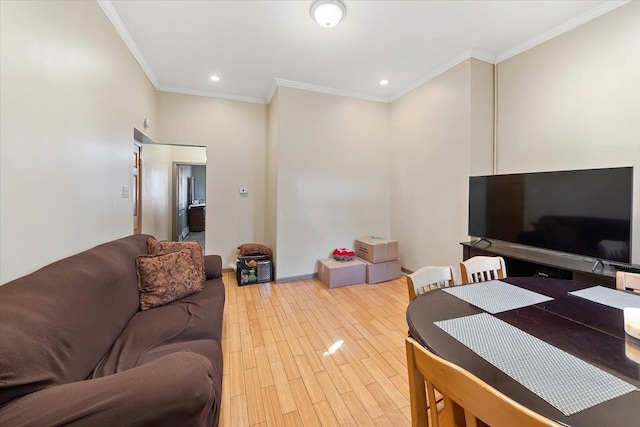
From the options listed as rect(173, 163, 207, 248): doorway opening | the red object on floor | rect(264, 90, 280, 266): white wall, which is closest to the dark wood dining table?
the red object on floor

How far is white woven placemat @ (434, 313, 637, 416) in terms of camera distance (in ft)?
2.14

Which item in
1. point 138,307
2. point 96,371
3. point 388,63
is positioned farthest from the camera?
point 388,63

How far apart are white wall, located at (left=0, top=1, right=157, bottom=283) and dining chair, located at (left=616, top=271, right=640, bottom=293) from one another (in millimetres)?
3227

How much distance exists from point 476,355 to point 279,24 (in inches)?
116

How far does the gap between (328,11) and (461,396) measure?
8.72 ft

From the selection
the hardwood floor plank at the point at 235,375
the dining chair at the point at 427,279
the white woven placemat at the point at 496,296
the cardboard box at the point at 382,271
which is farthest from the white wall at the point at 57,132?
the cardboard box at the point at 382,271

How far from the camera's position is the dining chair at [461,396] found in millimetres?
486

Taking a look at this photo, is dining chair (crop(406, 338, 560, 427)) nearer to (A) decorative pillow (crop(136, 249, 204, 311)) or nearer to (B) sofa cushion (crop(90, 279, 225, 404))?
(B) sofa cushion (crop(90, 279, 225, 404))

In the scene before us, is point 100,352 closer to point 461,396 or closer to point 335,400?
point 335,400

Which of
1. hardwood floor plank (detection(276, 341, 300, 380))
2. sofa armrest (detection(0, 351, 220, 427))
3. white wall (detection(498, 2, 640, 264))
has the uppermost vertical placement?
white wall (detection(498, 2, 640, 264))

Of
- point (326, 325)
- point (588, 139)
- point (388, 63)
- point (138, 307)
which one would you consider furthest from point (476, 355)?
point (388, 63)

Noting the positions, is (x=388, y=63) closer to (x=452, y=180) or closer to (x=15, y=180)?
(x=452, y=180)

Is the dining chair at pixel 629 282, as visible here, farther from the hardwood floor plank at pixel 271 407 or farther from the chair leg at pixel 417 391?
the hardwood floor plank at pixel 271 407

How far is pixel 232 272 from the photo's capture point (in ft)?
13.8
